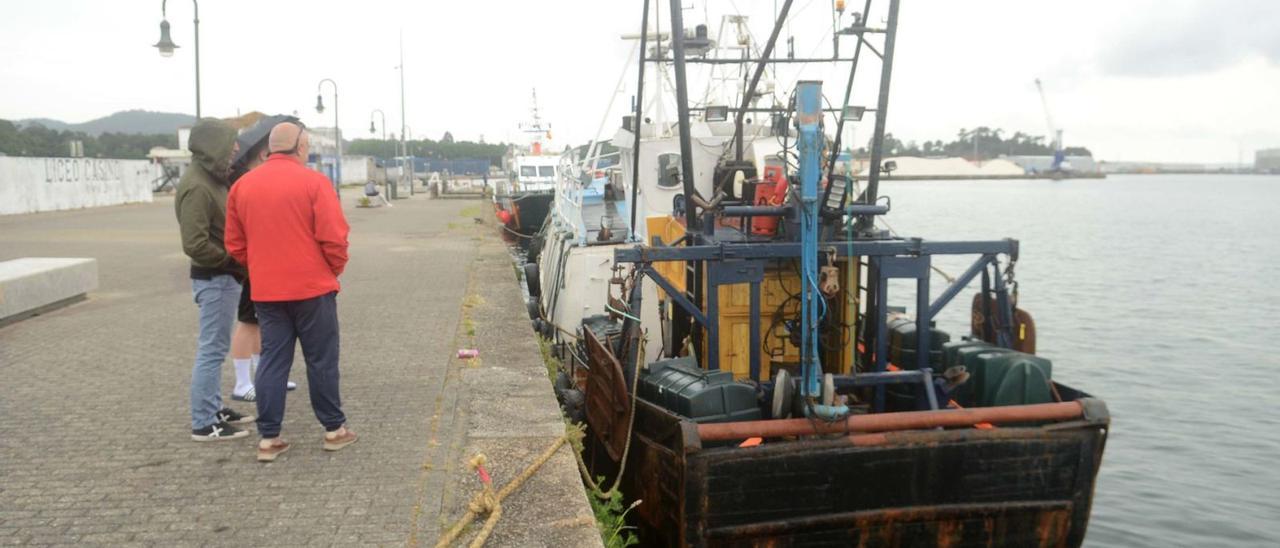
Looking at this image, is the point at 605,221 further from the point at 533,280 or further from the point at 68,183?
the point at 68,183

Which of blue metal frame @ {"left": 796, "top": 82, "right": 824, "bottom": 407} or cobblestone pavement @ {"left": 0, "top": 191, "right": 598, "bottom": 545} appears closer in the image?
cobblestone pavement @ {"left": 0, "top": 191, "right": 598, "bottom": 545}

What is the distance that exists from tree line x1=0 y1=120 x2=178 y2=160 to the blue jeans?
44686 mm

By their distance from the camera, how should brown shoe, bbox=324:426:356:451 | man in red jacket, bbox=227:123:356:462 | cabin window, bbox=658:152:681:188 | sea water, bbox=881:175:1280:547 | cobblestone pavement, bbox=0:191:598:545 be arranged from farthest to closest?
1. cabin window, bbox=658:152:681:188
2. sea water, bbox=881:175:1280:547
3. brown shoe, bbox=324:426:356:451
4. man in red jacket, bbox=227:123:356:462
5. cobblestone pavement, bbox=0:191:598:545

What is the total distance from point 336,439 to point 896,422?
3364 millimetres

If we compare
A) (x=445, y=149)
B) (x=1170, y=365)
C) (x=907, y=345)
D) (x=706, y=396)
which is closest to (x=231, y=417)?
(x=706, y=396)

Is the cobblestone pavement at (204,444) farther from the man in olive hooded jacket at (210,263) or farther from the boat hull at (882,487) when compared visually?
the boat hull at (882,487)

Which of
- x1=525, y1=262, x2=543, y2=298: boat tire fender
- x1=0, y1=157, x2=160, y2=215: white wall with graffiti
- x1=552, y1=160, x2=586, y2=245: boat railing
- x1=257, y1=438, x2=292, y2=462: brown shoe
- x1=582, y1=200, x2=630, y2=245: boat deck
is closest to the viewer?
x1=257, y1=438, x2=292, y2=462: brown shoe

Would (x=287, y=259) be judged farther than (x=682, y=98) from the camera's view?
No

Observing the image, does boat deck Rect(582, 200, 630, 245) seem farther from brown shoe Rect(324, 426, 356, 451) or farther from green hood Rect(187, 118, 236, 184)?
brown shoe Rect(324, 426, 356, 451)

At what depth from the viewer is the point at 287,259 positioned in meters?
A: 5.28

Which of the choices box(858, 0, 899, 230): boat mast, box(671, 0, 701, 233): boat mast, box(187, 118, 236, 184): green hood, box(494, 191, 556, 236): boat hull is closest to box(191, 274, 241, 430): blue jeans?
box(187, 118, 236, 184): green hood

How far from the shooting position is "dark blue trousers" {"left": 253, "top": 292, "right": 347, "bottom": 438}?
541 cm

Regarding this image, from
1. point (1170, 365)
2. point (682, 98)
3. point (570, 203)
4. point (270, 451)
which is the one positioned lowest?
point (1170, 365)

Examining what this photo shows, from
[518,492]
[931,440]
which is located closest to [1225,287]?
[931,440]
